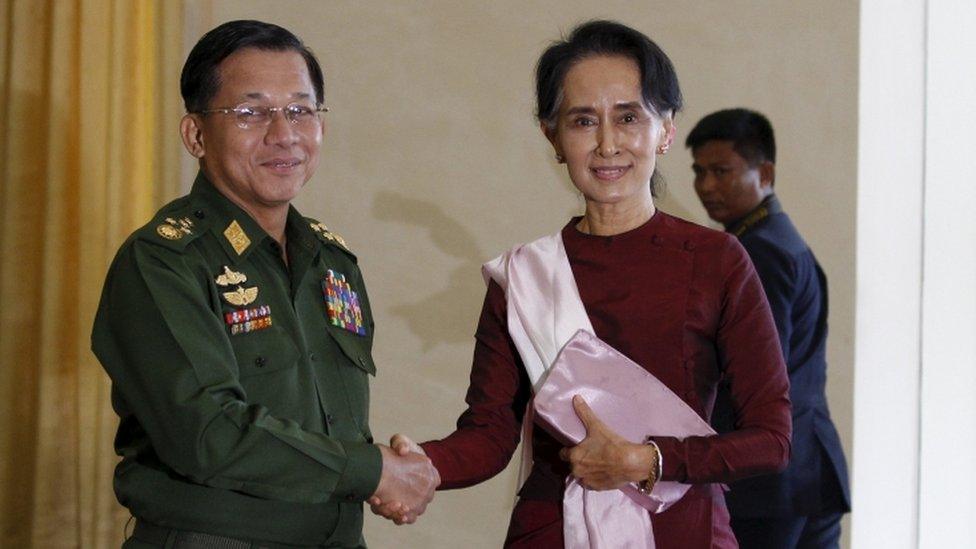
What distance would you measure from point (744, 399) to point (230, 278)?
0.74 metres

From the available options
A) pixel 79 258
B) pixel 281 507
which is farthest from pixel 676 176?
pixel 281 507

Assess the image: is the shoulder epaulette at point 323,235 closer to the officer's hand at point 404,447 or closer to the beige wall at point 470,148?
the officer's hand at point 404,447

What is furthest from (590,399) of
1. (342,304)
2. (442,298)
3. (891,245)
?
(891,245)

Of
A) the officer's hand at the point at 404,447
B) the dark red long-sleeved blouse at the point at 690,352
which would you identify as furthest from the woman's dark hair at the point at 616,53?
the officer's hand at the point at 404,447

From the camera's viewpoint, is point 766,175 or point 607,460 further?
point 766,175

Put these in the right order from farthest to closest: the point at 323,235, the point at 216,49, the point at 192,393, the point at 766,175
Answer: the point at 766,175, the point at 323,235, the point at 216,49, the point at 192,393

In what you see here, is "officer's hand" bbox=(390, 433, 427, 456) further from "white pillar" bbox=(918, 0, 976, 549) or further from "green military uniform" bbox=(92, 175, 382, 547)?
"white pillar" bbox=(918, 0, 976, 549)

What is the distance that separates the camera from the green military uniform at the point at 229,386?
1.79m

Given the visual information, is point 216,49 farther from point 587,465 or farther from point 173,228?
point 587,465

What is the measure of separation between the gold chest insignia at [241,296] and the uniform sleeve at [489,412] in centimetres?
34

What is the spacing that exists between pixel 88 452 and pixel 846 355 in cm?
207

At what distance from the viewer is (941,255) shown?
3.81 metres

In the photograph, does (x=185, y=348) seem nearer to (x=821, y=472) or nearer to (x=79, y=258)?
(x=79, y=258)

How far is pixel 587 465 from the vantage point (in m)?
1.80
